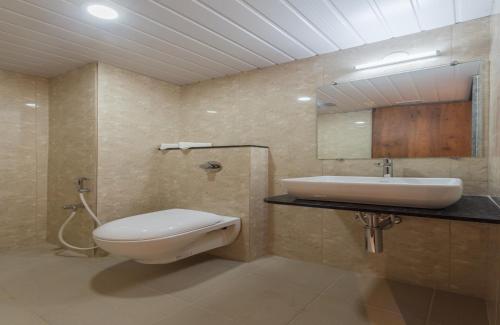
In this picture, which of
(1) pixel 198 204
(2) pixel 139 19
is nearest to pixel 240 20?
(2) pixel 139 19

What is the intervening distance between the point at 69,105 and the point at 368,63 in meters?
2.55

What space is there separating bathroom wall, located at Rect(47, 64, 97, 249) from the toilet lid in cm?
63

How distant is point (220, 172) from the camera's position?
237 centimetres

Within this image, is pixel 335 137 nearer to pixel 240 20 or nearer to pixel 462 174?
pixel 462 174

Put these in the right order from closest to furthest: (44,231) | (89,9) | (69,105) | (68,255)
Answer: (89,9) < (68,255) < (69,105) < (44,231)

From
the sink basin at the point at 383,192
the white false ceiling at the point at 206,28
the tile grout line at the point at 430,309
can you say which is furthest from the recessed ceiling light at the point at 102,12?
the tile grout line at the point at 430,309

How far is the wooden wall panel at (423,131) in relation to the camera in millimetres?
1680

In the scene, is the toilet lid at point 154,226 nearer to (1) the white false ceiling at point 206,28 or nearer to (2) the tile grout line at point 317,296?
(2) the tile grout line at point 317,296

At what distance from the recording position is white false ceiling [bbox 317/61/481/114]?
1685 mm

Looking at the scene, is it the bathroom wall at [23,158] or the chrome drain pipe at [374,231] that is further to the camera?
the bathroom wall at [23,158]

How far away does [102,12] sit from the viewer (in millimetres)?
1584

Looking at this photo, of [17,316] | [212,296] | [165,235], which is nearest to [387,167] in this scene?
[212,296]

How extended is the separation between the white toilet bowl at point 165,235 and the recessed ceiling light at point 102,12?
1262mm

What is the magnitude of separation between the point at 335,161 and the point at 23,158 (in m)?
2.82
